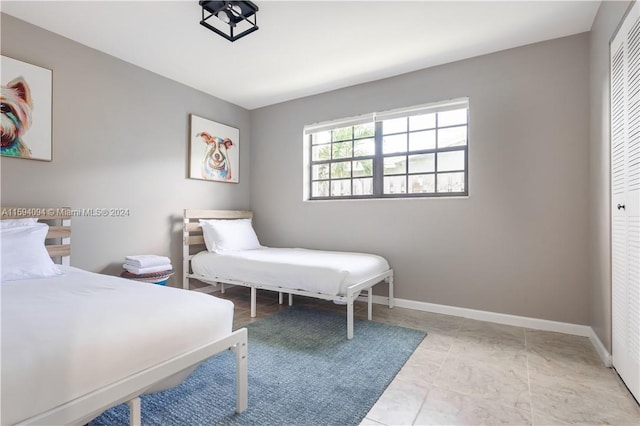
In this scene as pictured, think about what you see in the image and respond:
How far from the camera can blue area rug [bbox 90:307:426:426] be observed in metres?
1.58

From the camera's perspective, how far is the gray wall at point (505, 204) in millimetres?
2676

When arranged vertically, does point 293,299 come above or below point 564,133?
below

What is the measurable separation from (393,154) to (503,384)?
94.6 inches

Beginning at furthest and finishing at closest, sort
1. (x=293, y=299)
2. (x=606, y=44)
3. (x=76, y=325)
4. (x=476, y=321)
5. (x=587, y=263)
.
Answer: (x=293, y=299)
(x=476, y=321)
(x=587, y=263)
(x=606, y=44)
(x=76, y=325)

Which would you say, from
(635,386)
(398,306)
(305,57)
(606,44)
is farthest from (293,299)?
(606,44)

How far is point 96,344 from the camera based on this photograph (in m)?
1.10

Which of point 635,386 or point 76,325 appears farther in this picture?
point 635,386

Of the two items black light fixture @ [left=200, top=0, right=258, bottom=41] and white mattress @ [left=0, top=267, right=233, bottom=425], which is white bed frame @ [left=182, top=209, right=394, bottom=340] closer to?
white mattress @ [left=0, top=267, right=233, bottom=425]

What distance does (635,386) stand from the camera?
1721 mm

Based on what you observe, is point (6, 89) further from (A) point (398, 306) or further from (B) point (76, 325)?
(A) point (398, 306)

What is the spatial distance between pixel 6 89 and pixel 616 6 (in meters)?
4.28

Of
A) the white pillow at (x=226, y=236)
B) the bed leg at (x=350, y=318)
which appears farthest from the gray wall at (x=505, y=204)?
the white pillow at (x=226, y=236)

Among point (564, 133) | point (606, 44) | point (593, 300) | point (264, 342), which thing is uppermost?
point (606, 44)

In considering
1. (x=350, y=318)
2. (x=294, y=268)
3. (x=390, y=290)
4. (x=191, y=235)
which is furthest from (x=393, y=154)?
(x=191, y=235)
